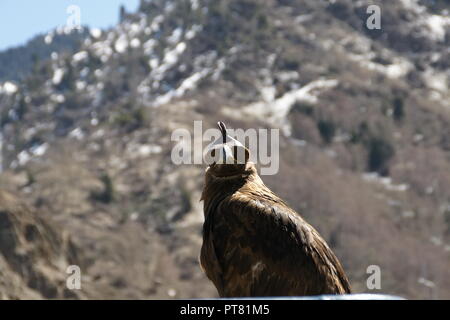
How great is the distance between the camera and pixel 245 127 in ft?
290

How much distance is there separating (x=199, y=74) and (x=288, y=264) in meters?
103

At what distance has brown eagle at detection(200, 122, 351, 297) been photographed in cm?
589

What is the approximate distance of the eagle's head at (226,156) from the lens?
6.26 meters

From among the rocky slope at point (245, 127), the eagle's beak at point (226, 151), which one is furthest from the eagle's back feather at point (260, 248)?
the rocky slope at point (245, 127)

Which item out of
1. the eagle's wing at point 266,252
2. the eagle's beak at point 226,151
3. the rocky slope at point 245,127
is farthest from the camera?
the rocky slope at point 245,127

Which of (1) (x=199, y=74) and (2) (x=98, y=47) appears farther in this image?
(2) (x=98, y=47)

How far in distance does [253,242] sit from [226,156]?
0.68 metres

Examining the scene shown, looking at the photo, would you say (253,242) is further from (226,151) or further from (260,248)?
(226,151)

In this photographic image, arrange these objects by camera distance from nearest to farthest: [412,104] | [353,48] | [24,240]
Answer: [24,240]
[412,104]
[353,48]

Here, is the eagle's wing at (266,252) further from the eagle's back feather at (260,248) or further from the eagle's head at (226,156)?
the eagle's head at (226,156)

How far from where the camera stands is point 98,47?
447 feet
